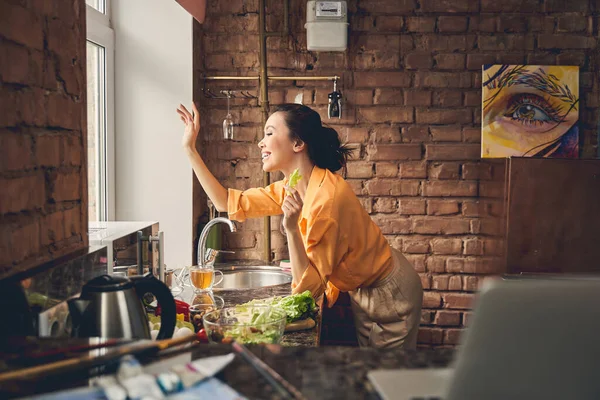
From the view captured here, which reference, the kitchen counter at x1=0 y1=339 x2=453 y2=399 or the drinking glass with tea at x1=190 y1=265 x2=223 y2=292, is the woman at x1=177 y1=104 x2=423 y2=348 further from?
the kitchen counter at x1=0 y1=339 x2=453 y2=399

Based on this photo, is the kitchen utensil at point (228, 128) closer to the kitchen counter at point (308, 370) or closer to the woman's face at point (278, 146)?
the woman's face at point (278, 146)

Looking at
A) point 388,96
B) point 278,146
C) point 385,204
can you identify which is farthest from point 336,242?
point 388,96

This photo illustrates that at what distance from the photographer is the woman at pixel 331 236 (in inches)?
85.0

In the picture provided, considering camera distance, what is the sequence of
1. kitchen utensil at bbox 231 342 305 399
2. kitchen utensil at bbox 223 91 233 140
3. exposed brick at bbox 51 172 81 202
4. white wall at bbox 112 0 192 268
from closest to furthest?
kitchen utensil at bbox 231 342 305 399, exposed brick at bbox 51 172 81 202, white wall at bbox 112 0 192 268, kitchen utensil at bbox 223 91 233 140

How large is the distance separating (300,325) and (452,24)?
1.88 metres

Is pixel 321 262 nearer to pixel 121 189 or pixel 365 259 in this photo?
pixel 365 259

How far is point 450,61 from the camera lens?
9.48 ft

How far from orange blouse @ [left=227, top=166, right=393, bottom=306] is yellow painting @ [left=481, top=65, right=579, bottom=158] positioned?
2.93ft

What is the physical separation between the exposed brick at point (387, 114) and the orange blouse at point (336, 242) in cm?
62

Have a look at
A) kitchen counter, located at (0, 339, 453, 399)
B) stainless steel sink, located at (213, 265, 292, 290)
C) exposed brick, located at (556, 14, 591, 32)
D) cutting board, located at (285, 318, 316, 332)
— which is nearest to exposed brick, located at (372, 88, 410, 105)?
exposed brick, located at (556, 14, 591, 32)

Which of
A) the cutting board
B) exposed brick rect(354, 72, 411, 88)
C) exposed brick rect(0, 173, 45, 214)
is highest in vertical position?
exposed brick rect(354, 72, 411, 88)

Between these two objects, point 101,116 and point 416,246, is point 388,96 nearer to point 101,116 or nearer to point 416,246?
point 416,246

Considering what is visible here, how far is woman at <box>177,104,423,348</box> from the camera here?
7.09 ft

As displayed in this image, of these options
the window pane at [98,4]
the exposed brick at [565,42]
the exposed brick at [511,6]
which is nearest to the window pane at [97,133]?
the window pane at [98,4]
